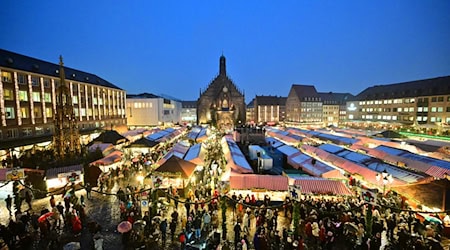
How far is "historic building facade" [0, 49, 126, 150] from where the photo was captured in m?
24.8

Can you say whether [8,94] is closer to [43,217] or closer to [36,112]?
[36,112]

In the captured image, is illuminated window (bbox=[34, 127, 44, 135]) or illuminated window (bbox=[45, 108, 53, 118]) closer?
illuminated window (bbox=[34, 127, 44, 135])

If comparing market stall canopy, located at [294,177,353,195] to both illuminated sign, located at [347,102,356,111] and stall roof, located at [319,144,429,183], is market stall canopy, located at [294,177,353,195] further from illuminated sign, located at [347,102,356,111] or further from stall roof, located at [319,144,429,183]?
illuminated sign, located at [347,102,356,111]

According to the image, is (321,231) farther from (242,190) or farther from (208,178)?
(208,178)

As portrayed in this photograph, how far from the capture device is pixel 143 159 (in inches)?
886

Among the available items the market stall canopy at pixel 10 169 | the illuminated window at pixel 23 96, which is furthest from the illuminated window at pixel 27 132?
the market stall canopy at pixel 10 169

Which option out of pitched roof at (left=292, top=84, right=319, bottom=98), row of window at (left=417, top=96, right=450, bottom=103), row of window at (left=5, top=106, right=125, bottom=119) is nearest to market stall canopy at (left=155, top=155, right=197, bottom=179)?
row of window at (left=5, top=106, right=125, bottom=119)

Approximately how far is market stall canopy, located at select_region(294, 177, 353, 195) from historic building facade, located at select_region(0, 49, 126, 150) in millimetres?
18864

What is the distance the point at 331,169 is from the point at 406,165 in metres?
7.27

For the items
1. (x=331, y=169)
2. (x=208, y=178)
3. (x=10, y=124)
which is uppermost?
(x=10, y=124)

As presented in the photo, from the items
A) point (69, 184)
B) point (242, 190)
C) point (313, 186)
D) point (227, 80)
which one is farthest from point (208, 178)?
point (227, 80)

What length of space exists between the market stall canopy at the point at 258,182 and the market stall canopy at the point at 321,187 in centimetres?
84

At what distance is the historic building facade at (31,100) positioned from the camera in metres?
24.8

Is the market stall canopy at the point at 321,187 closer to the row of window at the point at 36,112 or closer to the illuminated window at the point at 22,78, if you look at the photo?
the row of window at the point at 36,112
